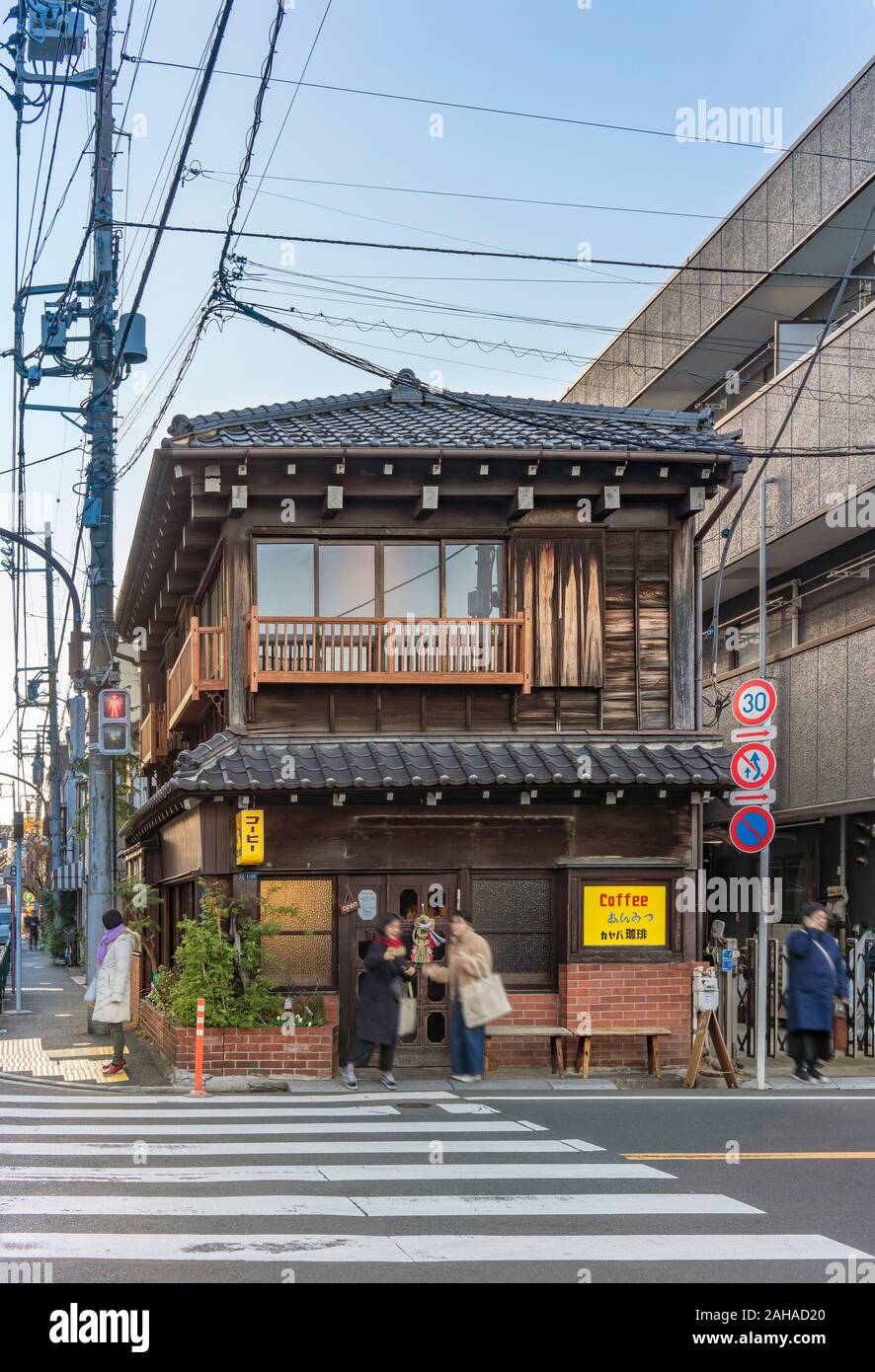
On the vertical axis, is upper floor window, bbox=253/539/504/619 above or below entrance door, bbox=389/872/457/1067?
above

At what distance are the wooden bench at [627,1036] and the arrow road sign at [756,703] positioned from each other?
389 cm

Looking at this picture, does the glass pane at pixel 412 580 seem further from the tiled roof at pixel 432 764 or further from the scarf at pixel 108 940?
the scarf at pixel 108 940

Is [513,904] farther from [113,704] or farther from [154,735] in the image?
[154,735]

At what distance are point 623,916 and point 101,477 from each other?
31.2 feet

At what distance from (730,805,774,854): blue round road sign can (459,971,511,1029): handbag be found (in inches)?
173

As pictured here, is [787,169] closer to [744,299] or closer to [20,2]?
[744,299]

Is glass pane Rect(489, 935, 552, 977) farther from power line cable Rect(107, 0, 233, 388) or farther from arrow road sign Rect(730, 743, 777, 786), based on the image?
power line cable Rect(107, 0, 233, 388)

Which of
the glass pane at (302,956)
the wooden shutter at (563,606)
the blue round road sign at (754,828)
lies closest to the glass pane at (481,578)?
the wooden shutter at (563,606)

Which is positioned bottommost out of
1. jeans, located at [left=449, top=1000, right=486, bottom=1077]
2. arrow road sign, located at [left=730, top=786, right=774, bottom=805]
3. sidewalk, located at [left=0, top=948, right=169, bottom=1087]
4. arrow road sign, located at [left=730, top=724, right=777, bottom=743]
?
sidewalk, located at [left=0, top=948, right=169, bottom=1087]

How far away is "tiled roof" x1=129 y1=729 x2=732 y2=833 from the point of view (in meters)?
17.6

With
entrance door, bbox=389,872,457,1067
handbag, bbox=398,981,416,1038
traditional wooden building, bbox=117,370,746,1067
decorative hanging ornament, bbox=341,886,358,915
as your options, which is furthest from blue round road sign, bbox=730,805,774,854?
decorative hanging ornament, bbox=341,886,358,915

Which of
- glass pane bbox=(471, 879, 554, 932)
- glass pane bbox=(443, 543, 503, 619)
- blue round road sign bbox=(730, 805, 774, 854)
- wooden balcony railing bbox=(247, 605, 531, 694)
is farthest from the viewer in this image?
glass pane bbox=(443, 543, 503, 619)

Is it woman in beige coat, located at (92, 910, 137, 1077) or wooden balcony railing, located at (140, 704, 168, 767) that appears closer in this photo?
woman in beige coat, located at (92, 910, 137, 1077)

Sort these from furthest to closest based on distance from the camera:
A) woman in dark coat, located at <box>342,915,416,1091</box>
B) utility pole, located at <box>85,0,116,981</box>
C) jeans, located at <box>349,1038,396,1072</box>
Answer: utility pole, located at <box>85,0,116,981</box>
jeans, located at <box>349,1038,396,1072</box>
woman in dark coat, located at <box>342,915,416,1091</box>
